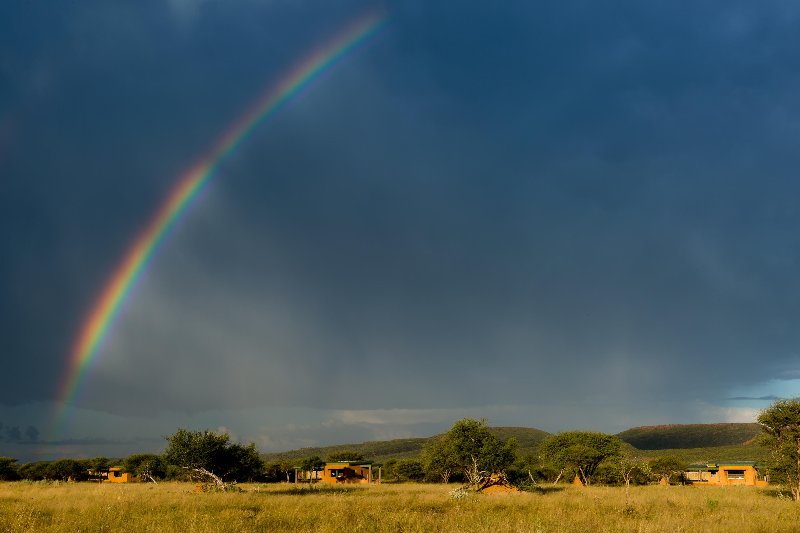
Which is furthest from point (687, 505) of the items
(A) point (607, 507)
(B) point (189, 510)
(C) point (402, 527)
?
(B) point (189, 510)

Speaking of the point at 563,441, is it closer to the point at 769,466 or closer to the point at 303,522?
the point at 769,466

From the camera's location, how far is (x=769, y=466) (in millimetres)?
40188

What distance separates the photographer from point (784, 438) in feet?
130

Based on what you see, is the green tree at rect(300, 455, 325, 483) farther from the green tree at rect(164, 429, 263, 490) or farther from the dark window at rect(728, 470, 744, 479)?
the dark window at rect(728, 470, 744, 479)

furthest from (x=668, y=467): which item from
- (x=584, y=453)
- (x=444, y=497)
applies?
(x=444, y=497)

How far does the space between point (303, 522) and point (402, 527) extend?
415 cm

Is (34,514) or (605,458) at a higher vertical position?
(34,514)

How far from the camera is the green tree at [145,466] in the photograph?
88.6 metres

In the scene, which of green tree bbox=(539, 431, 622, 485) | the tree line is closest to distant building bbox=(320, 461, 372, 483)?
the tree line

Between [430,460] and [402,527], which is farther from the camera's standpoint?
[430,460]

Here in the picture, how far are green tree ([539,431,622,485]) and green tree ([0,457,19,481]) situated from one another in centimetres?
7908

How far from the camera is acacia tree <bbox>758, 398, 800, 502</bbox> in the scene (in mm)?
38122

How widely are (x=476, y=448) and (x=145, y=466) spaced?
6312cm

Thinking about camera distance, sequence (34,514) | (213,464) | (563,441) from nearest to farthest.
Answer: (34,514) < (213,464) < (563,441)
